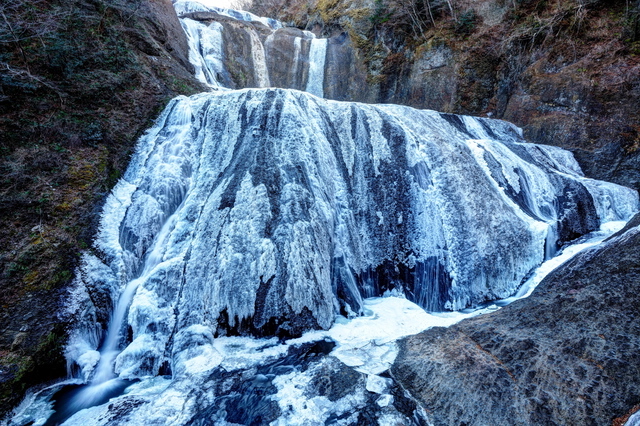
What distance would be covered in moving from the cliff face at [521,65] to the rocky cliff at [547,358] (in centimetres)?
711

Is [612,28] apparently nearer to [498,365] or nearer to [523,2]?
[523,2]

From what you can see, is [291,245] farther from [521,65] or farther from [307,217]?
[521,65]

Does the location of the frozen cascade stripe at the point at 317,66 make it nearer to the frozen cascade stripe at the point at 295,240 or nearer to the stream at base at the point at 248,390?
the frozen cascade stripe at the point at 295,240

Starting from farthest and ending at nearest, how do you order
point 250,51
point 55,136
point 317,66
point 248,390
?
point 317,66, point 250,51, point 55,136, point 248,390

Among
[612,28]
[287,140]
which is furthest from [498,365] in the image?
[612,28]

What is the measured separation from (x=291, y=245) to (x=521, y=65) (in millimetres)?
12313

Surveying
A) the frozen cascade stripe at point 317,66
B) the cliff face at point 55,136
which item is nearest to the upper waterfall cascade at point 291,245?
the cliff face at point 55,136

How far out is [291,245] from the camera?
4980 mm

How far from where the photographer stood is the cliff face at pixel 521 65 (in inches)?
366

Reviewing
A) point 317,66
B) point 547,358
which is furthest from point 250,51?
point 547,358

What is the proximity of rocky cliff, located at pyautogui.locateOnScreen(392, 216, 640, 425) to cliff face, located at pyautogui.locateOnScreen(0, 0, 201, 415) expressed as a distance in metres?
4.81

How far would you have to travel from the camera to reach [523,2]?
12031 millimetres

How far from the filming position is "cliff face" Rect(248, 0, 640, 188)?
9.29m

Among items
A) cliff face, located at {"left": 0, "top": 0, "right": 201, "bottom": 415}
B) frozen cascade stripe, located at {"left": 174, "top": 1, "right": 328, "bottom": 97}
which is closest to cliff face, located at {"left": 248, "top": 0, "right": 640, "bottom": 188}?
frozen cascade stripe, located at {"left": 174, "top": 1, "right": 328, "bottom": 97}
